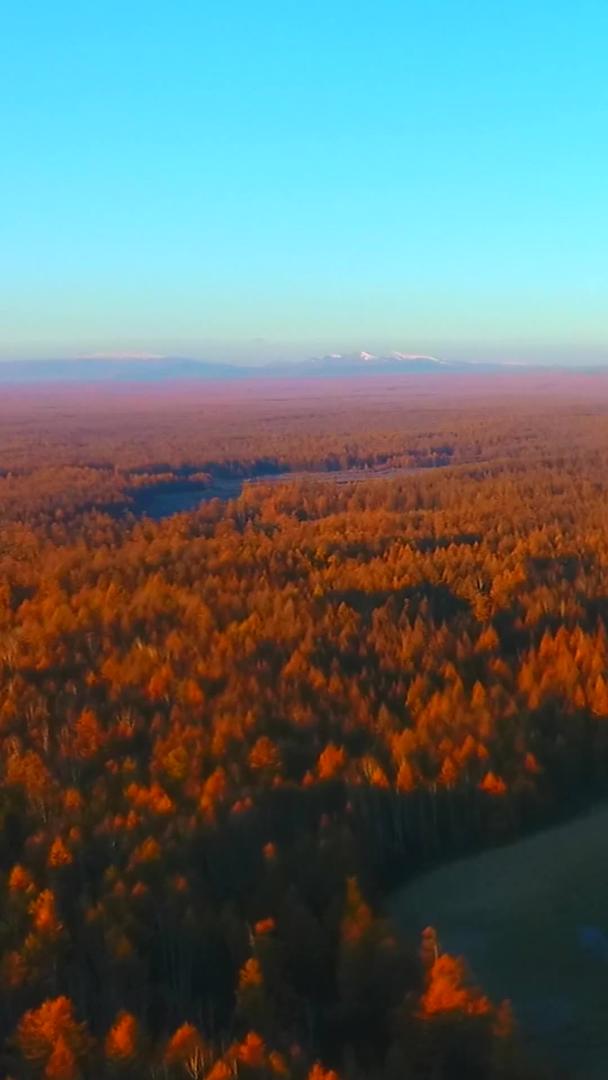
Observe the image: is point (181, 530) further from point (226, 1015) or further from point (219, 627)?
point (226, 1015)

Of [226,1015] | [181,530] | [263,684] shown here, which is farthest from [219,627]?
[181,530]

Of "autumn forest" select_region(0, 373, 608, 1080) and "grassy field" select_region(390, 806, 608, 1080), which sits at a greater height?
"autumn forest" select_region(0, 373, 608, 1080)

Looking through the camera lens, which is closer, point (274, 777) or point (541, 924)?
point (541, 924)

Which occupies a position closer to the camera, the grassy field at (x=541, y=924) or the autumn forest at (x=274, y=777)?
the autumn forest at (x=274, y=777)

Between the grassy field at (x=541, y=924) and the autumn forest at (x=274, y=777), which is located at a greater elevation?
the autumn forest at (x=274, y=777)

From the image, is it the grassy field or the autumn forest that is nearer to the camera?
the autumn forest
